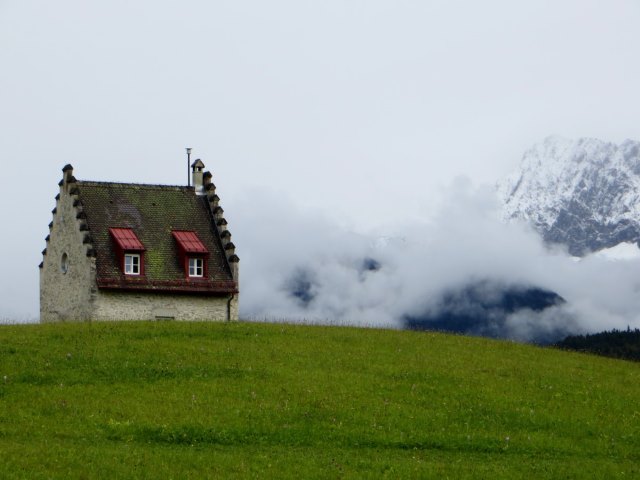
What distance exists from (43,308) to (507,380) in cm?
3742

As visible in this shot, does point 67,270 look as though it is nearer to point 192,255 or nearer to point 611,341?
point 192,255

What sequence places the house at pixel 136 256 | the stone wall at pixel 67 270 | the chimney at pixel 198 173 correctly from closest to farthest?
the house at pixel 136 256
the stone wall at pixel 67 270
the chimney at pixel 198 173

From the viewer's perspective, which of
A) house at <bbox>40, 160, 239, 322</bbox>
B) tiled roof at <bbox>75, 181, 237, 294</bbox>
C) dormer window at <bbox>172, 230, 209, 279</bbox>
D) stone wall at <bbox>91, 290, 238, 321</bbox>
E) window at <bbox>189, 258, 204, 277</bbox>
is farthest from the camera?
window at <bbox>189, 258, 204, 277</bbox>

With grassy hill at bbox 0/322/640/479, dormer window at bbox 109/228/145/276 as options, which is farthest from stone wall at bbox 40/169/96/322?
grassy hill at bbox 0/322/640/479

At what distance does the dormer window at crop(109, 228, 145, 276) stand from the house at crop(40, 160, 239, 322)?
0.06 m

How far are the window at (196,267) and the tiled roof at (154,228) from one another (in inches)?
17.4

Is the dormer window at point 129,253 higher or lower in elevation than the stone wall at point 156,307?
higher

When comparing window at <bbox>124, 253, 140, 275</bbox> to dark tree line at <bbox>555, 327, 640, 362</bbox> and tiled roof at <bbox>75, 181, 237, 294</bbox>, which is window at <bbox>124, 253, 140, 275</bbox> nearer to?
tiled roof at <bbox>75, 181, 237, 294</bbox>

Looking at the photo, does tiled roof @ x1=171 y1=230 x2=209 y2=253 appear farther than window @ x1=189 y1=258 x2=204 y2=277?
Yes

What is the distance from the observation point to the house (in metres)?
71.0

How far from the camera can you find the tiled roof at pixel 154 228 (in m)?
71.6

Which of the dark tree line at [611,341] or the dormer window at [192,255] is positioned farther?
the dark tree line at [611,341]

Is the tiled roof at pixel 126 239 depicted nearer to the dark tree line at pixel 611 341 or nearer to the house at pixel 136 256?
the house at pixel 136 256

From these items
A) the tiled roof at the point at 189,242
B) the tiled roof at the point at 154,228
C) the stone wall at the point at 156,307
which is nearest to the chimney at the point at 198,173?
the tiled roof at the point at 154,228
